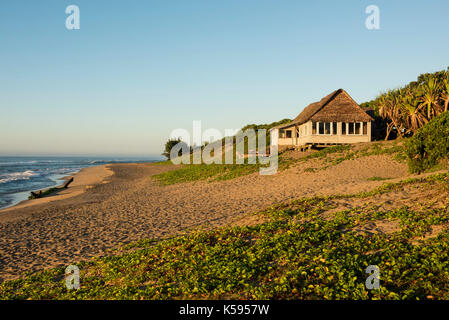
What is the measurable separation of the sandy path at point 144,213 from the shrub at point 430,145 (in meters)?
2.86

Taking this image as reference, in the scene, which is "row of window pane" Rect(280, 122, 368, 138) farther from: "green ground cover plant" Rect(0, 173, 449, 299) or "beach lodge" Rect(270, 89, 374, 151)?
"green ground cover plant" Rect(0, 173, 449, 299)

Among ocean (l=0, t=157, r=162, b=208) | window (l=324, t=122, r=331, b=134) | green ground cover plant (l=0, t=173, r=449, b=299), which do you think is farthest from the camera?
window (l=324, t=122, r=331, b=134)

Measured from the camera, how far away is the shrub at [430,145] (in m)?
14.1

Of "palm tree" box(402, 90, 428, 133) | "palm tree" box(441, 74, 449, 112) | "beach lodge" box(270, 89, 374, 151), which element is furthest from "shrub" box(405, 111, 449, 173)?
"beach lodge" box(270, 89, 374, 151)

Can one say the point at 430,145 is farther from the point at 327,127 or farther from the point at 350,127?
the point at 350,127

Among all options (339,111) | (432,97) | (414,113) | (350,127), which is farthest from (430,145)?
(339,111)

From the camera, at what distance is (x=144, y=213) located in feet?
53.8

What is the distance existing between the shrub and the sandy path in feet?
9.37

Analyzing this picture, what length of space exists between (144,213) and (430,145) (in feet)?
53.1

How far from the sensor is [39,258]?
995 centimetres

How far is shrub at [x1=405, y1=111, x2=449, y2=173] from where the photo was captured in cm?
1414

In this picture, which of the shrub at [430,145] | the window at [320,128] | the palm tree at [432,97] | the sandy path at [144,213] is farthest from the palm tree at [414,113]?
the shrub at [430,145]

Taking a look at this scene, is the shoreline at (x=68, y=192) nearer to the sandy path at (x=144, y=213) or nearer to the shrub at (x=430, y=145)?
the sandy path at (x=144, y=213)

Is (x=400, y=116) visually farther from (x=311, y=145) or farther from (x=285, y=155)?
(x=285, y=155)
